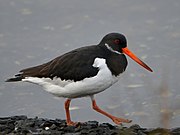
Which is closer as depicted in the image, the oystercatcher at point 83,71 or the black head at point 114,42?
the oystercatcher at point 83,71

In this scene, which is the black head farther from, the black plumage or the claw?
the claw

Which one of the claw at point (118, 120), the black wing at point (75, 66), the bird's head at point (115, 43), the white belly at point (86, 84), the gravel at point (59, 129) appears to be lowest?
the gravel at point (59, 129)

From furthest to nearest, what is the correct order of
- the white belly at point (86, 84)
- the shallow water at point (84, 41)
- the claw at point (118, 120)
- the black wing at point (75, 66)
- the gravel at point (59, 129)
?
the shallow water at point (84, 41)
the claw at point (118, 120)
the black wing at point (75, 66)
the white belly at point (86, 84)
the gravel at point (59, 129)

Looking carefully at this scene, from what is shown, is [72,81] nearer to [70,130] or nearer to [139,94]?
[70,130]

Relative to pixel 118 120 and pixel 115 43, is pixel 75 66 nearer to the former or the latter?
pixel 115 43

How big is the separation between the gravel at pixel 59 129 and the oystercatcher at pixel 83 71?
390 mm

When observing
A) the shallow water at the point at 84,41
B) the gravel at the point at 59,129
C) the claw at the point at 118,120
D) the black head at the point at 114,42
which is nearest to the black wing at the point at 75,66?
the black head at the point at 114,42

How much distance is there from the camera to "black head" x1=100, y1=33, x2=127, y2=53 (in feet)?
30.1

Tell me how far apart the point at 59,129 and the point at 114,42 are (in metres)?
1.58

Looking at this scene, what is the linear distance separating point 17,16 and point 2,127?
697 centimetres

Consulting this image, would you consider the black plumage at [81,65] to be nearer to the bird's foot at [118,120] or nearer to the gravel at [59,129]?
the gravel at [59,129]

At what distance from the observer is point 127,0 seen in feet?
52.1

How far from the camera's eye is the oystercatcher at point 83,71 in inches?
339

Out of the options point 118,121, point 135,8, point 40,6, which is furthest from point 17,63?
point 118,121
